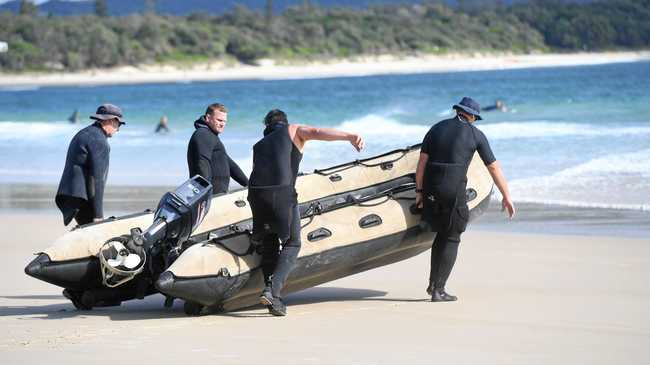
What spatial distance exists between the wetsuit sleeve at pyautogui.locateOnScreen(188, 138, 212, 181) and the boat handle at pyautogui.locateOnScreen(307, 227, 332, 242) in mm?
1217

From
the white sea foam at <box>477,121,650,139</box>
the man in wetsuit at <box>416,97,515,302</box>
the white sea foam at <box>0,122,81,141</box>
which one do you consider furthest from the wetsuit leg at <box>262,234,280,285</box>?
the white sea foam at <box>0,122,81,141</box>

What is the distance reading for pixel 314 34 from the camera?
322 ft

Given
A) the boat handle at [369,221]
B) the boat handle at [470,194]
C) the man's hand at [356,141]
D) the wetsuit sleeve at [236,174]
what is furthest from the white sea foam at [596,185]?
the man's hand at [356,141]

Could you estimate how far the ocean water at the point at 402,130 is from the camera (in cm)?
1638

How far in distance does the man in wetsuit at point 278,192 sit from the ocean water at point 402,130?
6.77 metres

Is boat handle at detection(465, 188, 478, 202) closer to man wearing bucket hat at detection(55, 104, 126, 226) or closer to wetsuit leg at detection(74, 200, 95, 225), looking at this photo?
man wearing bucket hat at detection(55, 104, 126, 226)

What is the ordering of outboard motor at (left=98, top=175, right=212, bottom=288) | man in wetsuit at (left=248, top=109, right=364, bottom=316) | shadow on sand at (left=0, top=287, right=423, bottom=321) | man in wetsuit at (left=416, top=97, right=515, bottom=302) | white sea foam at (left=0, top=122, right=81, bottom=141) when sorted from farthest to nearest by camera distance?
white sea foam at (left=0, top=122, right=81, bottom=141) < man in wetsuit at (left=416, top=97, right=515, bottom=302) < shadow on sand at (left=0, top=287, right=423, bottom=321) < outboard motor at (left=98, top=175, right=212, bottom=288) < man in wetsuit at (left=248, top=109, right=364, bottom=316)

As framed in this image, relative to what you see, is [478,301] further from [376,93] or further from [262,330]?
[376,93]

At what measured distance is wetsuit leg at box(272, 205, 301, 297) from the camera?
7.57 meters

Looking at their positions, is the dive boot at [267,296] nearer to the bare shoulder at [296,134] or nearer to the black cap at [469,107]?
the bare shoulder at [296,134]

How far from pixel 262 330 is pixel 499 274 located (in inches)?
109

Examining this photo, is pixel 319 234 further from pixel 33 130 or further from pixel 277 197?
pixel 33 130

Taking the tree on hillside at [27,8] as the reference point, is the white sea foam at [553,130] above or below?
above

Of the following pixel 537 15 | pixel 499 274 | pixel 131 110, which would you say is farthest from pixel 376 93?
pixel 537 15
